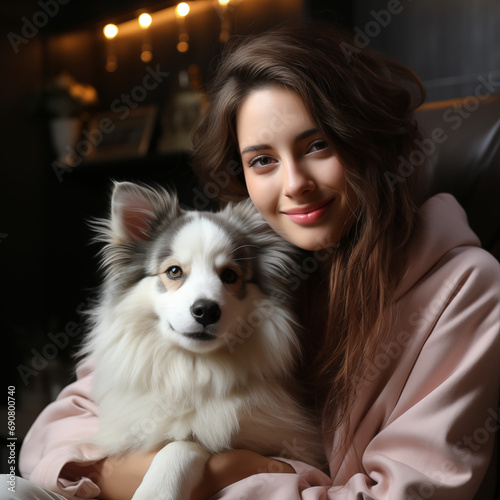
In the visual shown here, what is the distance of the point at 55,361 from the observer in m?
3.28

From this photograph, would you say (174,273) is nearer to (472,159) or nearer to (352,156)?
(352,156)

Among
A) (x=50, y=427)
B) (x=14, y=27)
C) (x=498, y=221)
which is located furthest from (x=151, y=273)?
(x=14, y=27)

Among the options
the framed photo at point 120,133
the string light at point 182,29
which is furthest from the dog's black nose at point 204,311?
the string light at point 182,29

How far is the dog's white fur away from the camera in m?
1.19

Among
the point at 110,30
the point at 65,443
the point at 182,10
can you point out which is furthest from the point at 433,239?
the point at 110,30

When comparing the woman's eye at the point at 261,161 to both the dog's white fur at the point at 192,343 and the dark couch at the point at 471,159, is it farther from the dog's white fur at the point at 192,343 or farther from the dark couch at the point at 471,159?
the dark couch at the point at 471,159

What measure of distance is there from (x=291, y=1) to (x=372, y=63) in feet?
5.46

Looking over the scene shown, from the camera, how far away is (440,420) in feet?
3.48

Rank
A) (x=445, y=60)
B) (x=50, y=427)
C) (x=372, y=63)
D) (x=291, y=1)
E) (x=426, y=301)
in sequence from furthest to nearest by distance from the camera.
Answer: (x=291, y=1)
(x=445, y=60)
(x=50, y=427)
(x=372, y=63)
(x=426, y=301)

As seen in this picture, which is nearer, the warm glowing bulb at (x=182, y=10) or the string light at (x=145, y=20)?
the warm glowing bulb at (x=182, y=10)

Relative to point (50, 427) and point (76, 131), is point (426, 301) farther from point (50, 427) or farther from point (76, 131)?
point (76, 131)

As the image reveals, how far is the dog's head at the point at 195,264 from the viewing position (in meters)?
1.17

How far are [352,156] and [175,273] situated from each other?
1.57 feet

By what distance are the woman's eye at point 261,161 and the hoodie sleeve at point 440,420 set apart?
1.51 feet
